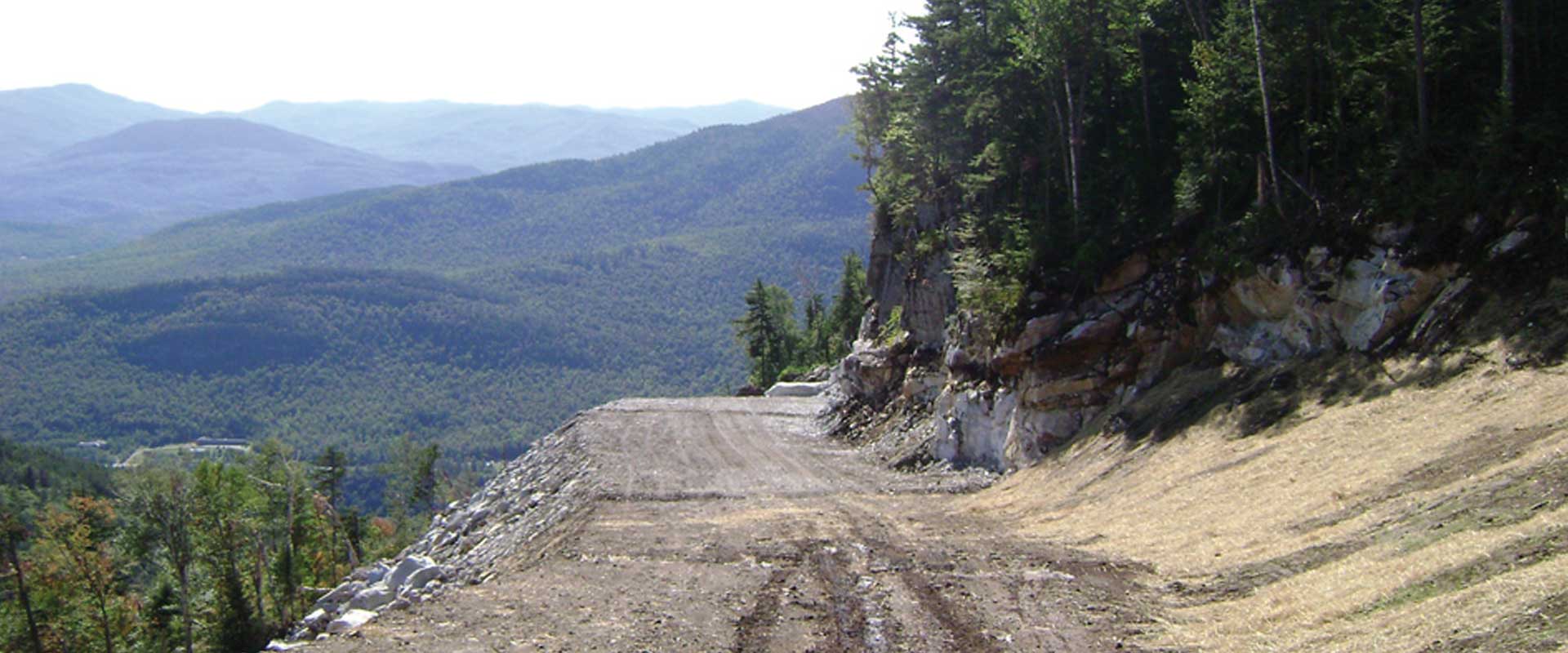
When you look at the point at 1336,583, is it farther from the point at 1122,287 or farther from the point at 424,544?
the point at 424,544

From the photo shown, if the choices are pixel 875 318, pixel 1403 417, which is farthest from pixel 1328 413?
pixel 875 318

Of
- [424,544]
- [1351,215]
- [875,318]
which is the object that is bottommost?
[424,544]

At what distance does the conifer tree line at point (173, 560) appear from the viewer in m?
36.2

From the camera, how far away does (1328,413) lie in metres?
14.9

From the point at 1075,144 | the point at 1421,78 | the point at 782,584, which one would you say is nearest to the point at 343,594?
the point at 782,584

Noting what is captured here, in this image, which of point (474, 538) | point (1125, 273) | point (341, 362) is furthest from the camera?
point (341, 362)

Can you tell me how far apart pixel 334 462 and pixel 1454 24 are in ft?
156

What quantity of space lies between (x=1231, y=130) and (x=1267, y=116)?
1802 millimetres

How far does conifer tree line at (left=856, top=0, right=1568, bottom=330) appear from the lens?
1620 centimetres

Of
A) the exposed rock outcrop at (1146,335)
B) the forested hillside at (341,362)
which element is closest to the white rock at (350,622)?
the exposed rock outcrop at (1146,335)

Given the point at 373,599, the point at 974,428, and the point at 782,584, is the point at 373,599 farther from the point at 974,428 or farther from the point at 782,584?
the point at 974,428

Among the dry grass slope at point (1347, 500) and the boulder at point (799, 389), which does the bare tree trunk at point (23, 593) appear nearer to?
the boulder at point (799, 389)

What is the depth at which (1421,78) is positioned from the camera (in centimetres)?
1694

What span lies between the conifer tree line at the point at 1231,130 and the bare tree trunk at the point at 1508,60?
0.04 metres
